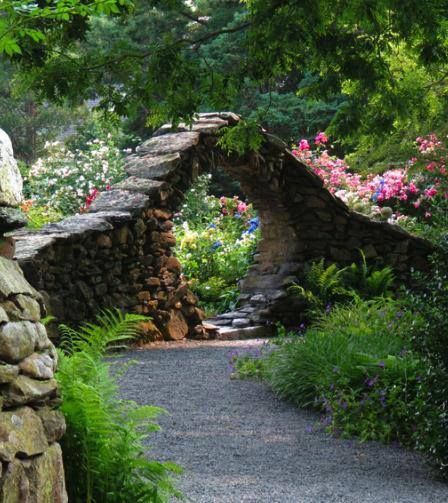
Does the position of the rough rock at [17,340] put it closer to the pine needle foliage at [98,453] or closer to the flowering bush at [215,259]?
the pine needle foliage at [98,453]

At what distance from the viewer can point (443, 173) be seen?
13547 mm

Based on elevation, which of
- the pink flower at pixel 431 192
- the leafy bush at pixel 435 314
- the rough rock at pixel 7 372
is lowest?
the pink flower at pixel 431 192

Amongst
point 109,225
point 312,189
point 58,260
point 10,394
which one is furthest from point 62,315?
point 10,394

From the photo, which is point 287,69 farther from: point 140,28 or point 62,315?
point 140,28

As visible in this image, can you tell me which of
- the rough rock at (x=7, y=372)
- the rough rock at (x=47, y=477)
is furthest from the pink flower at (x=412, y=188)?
the rough rock at (x=7, y=372)

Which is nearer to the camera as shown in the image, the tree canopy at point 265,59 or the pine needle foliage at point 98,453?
the pine needle foliage at point 98,453

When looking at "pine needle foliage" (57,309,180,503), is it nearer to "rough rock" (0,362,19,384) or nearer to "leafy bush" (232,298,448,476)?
"rough rock" (0,362,19,384)

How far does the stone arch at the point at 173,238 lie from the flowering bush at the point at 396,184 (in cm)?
164

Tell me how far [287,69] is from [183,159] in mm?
3175

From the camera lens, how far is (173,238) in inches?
391

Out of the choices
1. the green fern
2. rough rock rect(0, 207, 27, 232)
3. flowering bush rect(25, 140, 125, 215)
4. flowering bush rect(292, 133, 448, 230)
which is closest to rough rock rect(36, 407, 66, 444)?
rough rock rect(0, 207, 27, 232)

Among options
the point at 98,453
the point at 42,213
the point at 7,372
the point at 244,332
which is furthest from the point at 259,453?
the point at 42,213

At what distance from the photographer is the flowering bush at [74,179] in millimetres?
14297

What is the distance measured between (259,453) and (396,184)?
31.4ft
